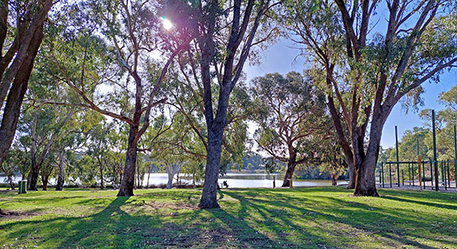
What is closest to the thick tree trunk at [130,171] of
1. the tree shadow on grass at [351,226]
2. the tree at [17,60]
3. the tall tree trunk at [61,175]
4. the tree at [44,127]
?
the tree shadow on grass at [351,226]

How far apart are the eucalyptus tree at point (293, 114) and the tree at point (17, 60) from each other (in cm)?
1814

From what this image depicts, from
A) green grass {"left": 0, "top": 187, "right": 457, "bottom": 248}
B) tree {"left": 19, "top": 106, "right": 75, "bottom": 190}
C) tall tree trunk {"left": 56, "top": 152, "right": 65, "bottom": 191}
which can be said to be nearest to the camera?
green grass {"left": 0, "top": 187, "right": 457, "bottom": 248}

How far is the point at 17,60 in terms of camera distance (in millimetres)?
6609

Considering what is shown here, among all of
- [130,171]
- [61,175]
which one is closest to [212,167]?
[130,171]

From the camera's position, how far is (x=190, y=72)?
15.4m

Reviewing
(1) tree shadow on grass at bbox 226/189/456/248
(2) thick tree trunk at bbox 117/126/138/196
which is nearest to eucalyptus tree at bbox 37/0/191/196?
(2) thick tree trunk at bbox 117/126/138/196

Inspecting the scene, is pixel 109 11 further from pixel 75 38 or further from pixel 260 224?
pixel 260 224

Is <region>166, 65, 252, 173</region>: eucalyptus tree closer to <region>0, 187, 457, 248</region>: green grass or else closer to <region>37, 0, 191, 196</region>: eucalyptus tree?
<region>37, 0, 191, 196</region>: eucalyptus tree

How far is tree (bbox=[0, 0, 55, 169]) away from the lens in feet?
21.8

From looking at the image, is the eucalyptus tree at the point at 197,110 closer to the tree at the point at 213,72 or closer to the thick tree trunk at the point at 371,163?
the tree at the point at 213,72

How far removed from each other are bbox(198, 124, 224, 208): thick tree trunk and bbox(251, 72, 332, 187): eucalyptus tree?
14.7 meters

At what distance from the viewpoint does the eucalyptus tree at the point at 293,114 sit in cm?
2466

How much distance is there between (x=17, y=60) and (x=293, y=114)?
70.2 feet

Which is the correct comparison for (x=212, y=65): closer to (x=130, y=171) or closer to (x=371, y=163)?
(x=130, y=171)
